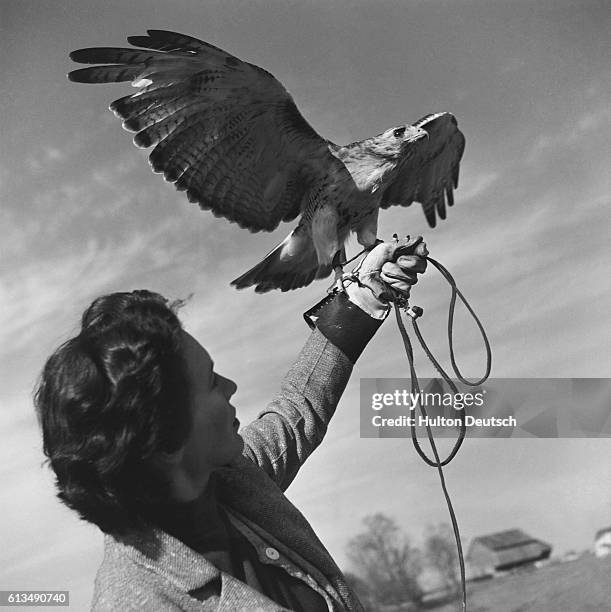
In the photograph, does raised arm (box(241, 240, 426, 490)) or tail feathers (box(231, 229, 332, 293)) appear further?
tail feathers (box(231, 229, 332, 293))

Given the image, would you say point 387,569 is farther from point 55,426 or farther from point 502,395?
point 55,426

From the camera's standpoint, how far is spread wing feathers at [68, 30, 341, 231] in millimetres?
1377

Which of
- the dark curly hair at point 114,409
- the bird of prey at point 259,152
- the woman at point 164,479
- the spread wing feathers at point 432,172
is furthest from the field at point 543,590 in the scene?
the dark curly hair at point 114,409

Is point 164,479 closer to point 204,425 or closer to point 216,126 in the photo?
point 204,425

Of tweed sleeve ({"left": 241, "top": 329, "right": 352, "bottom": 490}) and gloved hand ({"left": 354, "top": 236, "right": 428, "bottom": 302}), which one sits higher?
gloved hand ({"left": 354, "top": 236, "right": 428, "bottom": 302})

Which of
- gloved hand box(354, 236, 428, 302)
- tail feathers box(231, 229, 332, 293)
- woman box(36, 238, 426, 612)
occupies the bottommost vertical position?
woman box(36, 238, 426, 612)

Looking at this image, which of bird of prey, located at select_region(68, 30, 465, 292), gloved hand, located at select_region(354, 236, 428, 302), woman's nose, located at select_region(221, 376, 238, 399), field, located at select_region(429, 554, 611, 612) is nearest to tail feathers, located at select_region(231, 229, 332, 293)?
bird of prey, located at select_region(68, 30, 465, 292)

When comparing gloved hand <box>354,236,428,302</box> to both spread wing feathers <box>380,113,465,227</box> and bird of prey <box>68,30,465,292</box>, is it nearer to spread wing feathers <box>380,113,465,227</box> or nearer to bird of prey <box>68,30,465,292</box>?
bird of prey <box>68,30,465,292</box>

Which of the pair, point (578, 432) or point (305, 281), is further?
point (578, 432)

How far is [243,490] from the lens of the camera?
692mm

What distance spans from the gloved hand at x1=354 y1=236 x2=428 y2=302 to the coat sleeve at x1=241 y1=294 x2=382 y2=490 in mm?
31

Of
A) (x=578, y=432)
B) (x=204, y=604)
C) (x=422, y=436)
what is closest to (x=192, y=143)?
(x=204, y=604)

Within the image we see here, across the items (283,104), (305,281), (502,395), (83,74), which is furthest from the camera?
(502,395)

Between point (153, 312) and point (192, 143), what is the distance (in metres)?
0.92
